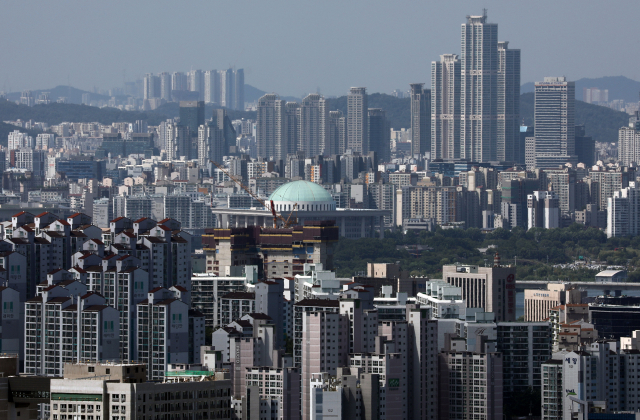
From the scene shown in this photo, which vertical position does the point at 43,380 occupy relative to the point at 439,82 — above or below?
below

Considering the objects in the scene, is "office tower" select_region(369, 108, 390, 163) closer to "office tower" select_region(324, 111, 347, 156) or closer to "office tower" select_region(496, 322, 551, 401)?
"office tower" select_region(324, 111, 347, 156)

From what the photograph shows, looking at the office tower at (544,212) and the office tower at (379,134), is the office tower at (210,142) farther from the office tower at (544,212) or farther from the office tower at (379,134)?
the office tower at (544,212)

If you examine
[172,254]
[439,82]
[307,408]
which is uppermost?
[439,82]

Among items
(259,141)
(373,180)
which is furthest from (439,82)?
(373,180)

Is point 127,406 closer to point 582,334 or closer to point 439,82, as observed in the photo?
point 582,334

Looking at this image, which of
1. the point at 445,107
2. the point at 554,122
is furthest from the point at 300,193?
the point at 445,107

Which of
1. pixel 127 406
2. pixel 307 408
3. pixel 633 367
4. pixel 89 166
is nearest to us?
pixel 127 406

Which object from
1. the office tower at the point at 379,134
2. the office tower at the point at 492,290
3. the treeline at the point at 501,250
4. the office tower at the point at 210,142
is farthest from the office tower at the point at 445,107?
the office tower at the point at 492,290
